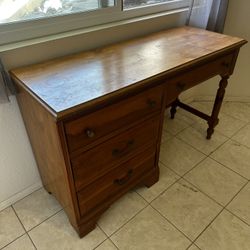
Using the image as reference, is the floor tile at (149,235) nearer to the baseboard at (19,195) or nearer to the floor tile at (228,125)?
the baseboard at (19,195)

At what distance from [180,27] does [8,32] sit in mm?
1151

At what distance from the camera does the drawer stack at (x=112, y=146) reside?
957mm

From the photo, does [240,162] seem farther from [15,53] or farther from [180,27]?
[15,53]

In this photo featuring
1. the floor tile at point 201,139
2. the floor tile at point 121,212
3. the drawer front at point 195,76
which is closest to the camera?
the drawer front at point 195,76

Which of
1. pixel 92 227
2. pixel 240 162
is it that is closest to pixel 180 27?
pixel 240 162

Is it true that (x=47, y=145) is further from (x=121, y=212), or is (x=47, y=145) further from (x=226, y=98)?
(x=226, y=98)

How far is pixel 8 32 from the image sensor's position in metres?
1.08

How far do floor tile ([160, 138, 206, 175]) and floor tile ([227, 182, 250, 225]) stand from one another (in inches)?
14.0

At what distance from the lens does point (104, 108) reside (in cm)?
95

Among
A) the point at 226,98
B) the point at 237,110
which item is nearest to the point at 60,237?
the point at 237,110

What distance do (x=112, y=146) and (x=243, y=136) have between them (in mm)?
1398

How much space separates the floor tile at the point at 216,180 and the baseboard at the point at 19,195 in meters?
0.99

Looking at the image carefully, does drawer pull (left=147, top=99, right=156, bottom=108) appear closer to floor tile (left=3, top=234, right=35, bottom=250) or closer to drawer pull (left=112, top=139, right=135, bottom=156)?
drawer pull (left=112, top=139, right=135, bottom=156)

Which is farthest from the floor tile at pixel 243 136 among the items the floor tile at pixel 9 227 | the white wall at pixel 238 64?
the floor tile at pixel 9 227
